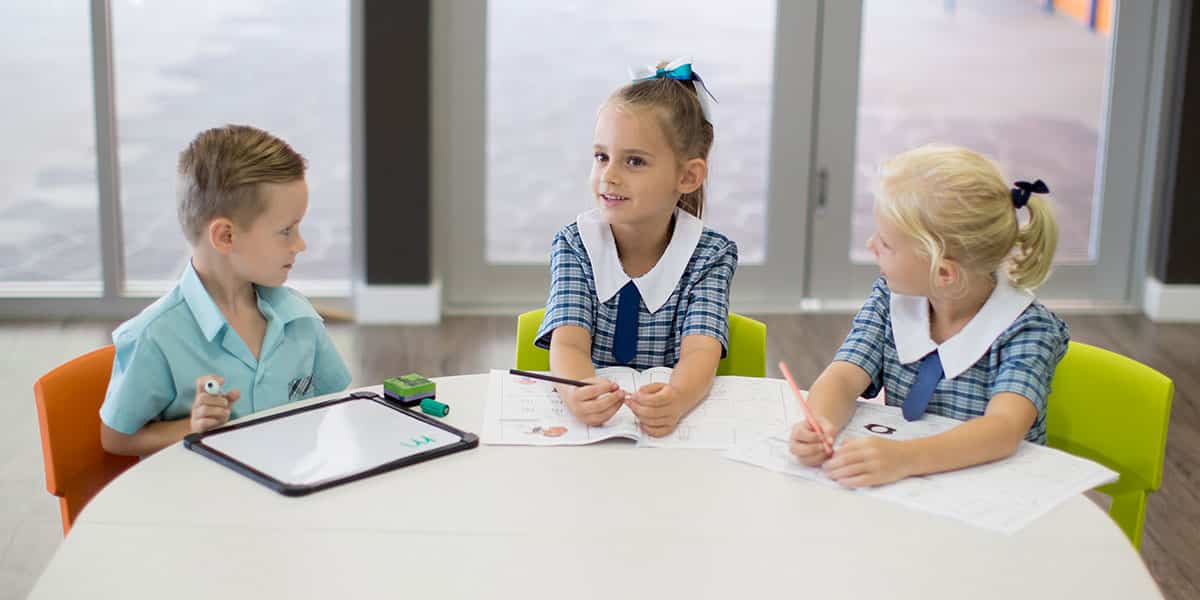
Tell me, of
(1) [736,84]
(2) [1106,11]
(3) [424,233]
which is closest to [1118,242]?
(2) [1106,11]

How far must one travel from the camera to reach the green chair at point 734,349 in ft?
6.81

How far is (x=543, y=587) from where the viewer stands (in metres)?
1.18

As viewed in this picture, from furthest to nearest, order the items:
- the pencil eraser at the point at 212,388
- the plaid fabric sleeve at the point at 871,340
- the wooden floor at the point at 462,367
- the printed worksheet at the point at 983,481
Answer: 1. the wooden floor at the point at 462,367
2. the plaid fabric sleeve at the point at 871,340
3. the pencil eraser at the point at 212,388
4. the printed worksheet at the point at 983,481

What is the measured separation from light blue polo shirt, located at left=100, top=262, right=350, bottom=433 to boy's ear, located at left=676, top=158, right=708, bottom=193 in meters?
0.64

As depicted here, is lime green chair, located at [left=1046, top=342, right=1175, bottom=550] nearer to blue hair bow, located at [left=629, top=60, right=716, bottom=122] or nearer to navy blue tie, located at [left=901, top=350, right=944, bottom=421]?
navy blue tie, located at [left=901, top=350, right=944, bottom=421]

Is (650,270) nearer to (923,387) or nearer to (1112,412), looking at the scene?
(923,387)

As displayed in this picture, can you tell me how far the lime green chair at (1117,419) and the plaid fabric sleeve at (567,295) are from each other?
2.38 feet

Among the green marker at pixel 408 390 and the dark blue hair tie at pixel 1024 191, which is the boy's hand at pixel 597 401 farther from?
the dark blue hair tie at pixel 1024 191

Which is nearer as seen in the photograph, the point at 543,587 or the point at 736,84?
the point at 543,587

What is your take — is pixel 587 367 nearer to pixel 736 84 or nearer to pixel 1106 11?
pixel 736 84

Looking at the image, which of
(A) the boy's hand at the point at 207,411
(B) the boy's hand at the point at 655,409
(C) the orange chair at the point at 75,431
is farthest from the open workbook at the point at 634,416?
(C) the orange chair at the point at 75,431

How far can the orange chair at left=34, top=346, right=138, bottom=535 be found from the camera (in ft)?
5.55

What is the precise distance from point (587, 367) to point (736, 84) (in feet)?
9.15

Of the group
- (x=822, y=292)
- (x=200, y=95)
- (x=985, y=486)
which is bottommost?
(x=822, y=292)
